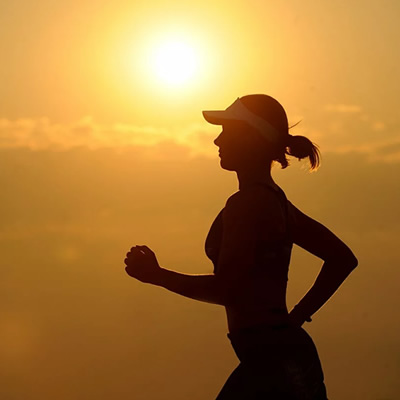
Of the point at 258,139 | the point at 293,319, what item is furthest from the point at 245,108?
the point at 293,319

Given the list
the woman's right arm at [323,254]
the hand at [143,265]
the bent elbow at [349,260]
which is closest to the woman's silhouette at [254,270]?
the hand at [143,265]

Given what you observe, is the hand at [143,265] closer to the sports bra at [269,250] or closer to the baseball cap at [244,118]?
the sports bra at [269,250]

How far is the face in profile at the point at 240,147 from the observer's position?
564cm

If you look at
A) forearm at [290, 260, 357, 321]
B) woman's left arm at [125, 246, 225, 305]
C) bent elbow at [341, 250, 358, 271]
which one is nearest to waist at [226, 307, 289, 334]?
woman's left arm at [125, 246, 225, 305]

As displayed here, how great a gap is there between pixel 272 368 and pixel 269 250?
1.83 feet

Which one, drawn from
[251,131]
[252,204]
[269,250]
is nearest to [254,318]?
[269,250]

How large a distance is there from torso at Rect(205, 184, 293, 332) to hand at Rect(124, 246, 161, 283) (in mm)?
310

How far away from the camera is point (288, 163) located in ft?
19.3

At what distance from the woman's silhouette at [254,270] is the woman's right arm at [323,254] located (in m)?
0.20

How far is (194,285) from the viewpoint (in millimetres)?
5277

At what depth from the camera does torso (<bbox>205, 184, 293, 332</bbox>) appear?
17.6 feet

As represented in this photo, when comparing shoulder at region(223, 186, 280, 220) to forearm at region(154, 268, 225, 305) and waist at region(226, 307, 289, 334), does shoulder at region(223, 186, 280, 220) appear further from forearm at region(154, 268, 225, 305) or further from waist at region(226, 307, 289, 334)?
waist at region(226, 307, 289, 334)

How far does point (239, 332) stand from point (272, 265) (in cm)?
35

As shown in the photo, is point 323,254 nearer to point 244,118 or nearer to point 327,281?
point 327,281
